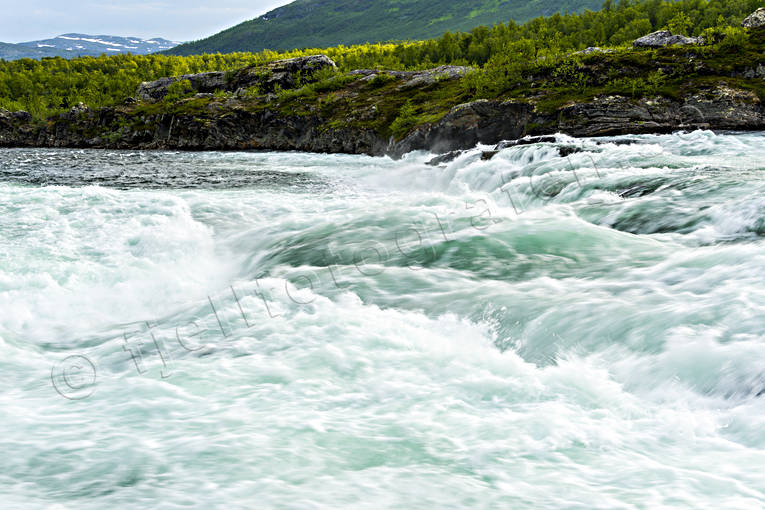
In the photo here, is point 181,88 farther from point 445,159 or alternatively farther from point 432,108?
point 445,159

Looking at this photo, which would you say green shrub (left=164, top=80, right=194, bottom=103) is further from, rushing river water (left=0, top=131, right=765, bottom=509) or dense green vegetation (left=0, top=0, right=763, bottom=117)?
rushing river water (left=0, top=131, right=765, bottom=509)

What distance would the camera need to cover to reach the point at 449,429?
3.76 m

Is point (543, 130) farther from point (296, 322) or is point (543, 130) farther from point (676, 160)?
point (296, 322)

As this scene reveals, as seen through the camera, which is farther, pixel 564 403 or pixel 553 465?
pixel 564 403

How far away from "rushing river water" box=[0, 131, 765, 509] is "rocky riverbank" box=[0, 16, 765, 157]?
38.9ft

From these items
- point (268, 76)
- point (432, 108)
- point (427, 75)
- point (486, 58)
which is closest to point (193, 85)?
point (268, 76)

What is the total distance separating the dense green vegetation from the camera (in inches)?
1106

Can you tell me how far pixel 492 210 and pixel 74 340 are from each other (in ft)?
27.0

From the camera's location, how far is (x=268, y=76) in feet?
193

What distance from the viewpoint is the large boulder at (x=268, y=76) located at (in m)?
58.0

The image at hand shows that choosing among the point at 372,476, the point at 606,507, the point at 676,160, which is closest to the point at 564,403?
the point at 606,507

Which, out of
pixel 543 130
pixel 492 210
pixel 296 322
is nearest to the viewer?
pixel 296 322

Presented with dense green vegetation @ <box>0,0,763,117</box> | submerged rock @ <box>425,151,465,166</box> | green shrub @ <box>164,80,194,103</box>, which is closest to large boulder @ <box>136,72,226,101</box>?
green shrub @ <box>164,80,194,103</box>

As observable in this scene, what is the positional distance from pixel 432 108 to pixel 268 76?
35134 mm
